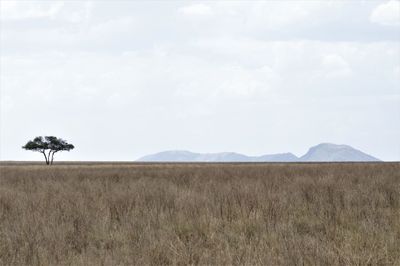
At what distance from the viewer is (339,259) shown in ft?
16.9

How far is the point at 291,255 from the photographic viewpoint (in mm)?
5320

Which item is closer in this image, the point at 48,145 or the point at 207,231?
the point at 207,231

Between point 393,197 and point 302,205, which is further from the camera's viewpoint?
point 393,197

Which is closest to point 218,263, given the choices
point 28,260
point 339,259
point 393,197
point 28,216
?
point 339,259

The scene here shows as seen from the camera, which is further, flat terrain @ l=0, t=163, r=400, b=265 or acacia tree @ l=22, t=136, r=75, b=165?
acacia tree @ l=22, t=136, r=75, b=165

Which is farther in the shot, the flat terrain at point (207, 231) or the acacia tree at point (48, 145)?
the acacia tree at point (48, 145)

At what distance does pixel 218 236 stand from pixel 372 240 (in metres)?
2.08

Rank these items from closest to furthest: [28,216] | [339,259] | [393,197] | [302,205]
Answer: [339,259]
[28,216]
[302,205]
[393,197]

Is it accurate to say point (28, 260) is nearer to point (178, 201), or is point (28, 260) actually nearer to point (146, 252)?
point (146, 252)

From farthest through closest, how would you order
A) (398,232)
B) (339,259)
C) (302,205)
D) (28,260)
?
(302,205)
(398,232)
(28,260)
(339,259)

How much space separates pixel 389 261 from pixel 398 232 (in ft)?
5.24

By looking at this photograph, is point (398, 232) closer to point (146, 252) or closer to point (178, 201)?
point (146, 252)

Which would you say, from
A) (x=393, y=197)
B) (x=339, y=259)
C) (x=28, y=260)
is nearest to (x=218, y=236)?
(x=339, y=259)

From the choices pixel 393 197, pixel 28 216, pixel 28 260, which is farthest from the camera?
pixel 393 197
